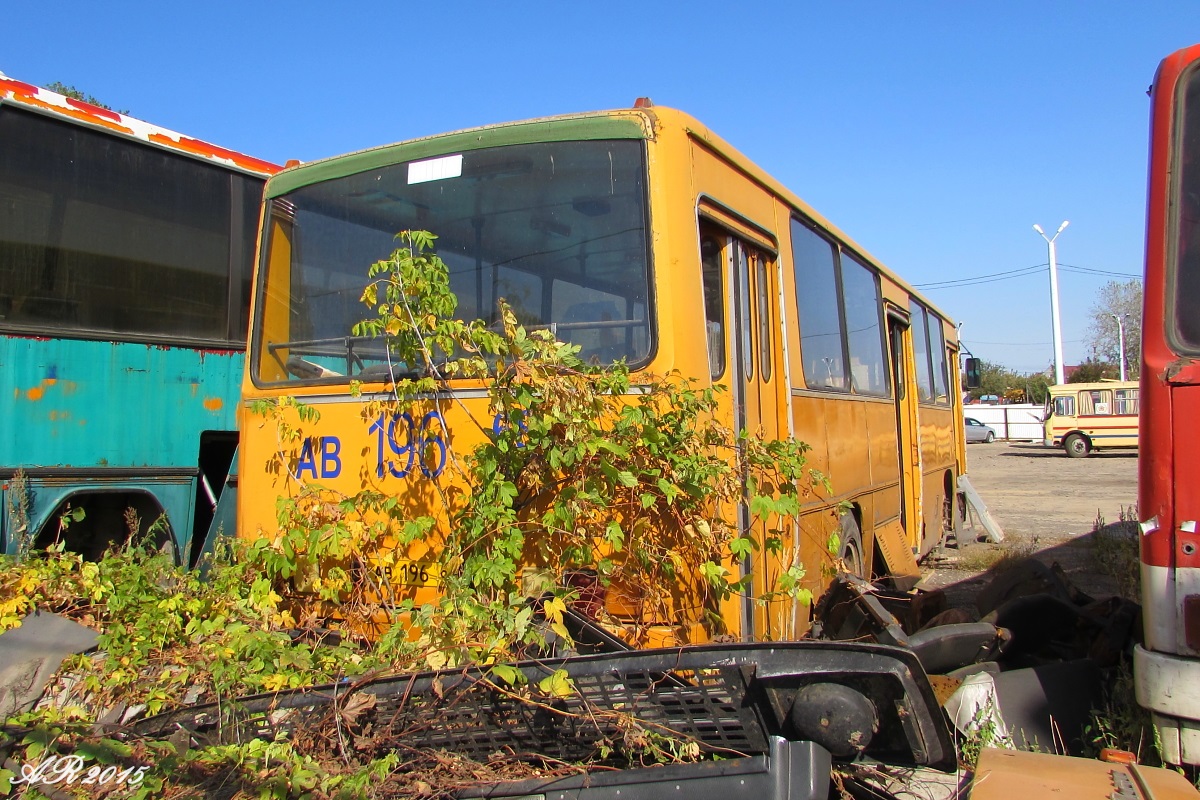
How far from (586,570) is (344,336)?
5.68 ft

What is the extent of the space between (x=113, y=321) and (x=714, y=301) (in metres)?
A: 4.45

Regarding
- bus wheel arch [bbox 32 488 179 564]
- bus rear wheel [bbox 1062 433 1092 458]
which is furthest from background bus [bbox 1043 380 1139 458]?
bus wheel arch [bbox 32 488 179 564]

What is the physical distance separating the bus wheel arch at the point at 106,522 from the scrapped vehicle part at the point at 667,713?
3.46m

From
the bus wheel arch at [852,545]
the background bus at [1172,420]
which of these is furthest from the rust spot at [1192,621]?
the bus wheel arch at [852,545]

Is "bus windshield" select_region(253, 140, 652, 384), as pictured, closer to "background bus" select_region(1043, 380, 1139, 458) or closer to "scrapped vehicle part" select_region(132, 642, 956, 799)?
"scrapped vehicle part" select_region(132, 642, 956, 799)

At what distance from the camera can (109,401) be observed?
6.09 m

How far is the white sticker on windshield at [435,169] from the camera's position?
3.97 meters

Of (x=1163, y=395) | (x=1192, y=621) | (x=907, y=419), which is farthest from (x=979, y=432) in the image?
(x=1192, y=621)

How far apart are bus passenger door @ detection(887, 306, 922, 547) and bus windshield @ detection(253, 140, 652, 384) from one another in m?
5.06

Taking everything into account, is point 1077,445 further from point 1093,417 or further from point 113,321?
point 113,321

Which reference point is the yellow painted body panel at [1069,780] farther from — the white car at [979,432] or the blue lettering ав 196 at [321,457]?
the white car at [979,432]

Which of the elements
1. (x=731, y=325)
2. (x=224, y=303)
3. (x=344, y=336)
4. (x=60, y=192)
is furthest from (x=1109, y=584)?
(x=60, y=192)

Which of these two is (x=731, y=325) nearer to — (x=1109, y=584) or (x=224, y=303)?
(x=224, y=303)

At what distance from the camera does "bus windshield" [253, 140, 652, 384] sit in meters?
3.65
